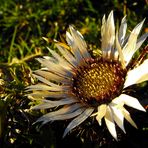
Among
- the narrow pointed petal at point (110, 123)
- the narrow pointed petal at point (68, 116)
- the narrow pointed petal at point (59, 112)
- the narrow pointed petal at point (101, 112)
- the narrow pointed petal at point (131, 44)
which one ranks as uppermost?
the narrow pointed petal at point (131, 44)

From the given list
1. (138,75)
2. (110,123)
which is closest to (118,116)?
(110,123)

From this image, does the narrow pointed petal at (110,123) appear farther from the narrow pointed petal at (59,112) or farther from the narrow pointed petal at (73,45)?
the narrow pointed petal at (73,45)

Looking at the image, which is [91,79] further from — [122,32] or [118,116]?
[118,116]

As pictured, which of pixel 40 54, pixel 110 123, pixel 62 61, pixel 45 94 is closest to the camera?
pixel 110 123

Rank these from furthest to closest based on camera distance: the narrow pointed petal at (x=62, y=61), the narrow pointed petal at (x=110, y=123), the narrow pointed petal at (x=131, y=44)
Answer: the narrow pointed petal at (x=62, y=61)
the narrow pointed petal at (x=131, y=44)
the narrow pointed petal at (x=110, y=123)

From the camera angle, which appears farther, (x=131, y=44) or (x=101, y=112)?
(x=131, y=44)

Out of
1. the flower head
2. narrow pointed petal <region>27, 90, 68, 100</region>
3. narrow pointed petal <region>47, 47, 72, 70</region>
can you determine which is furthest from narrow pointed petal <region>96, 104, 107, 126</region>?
narrow pointed petal <region>47, 47, 72, 70</region>

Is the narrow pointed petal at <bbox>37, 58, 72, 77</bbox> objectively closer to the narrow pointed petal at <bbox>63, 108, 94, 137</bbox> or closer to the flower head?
the flower head

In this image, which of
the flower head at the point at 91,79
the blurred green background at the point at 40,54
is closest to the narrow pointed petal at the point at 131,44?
the flower head at the point at 91,79
